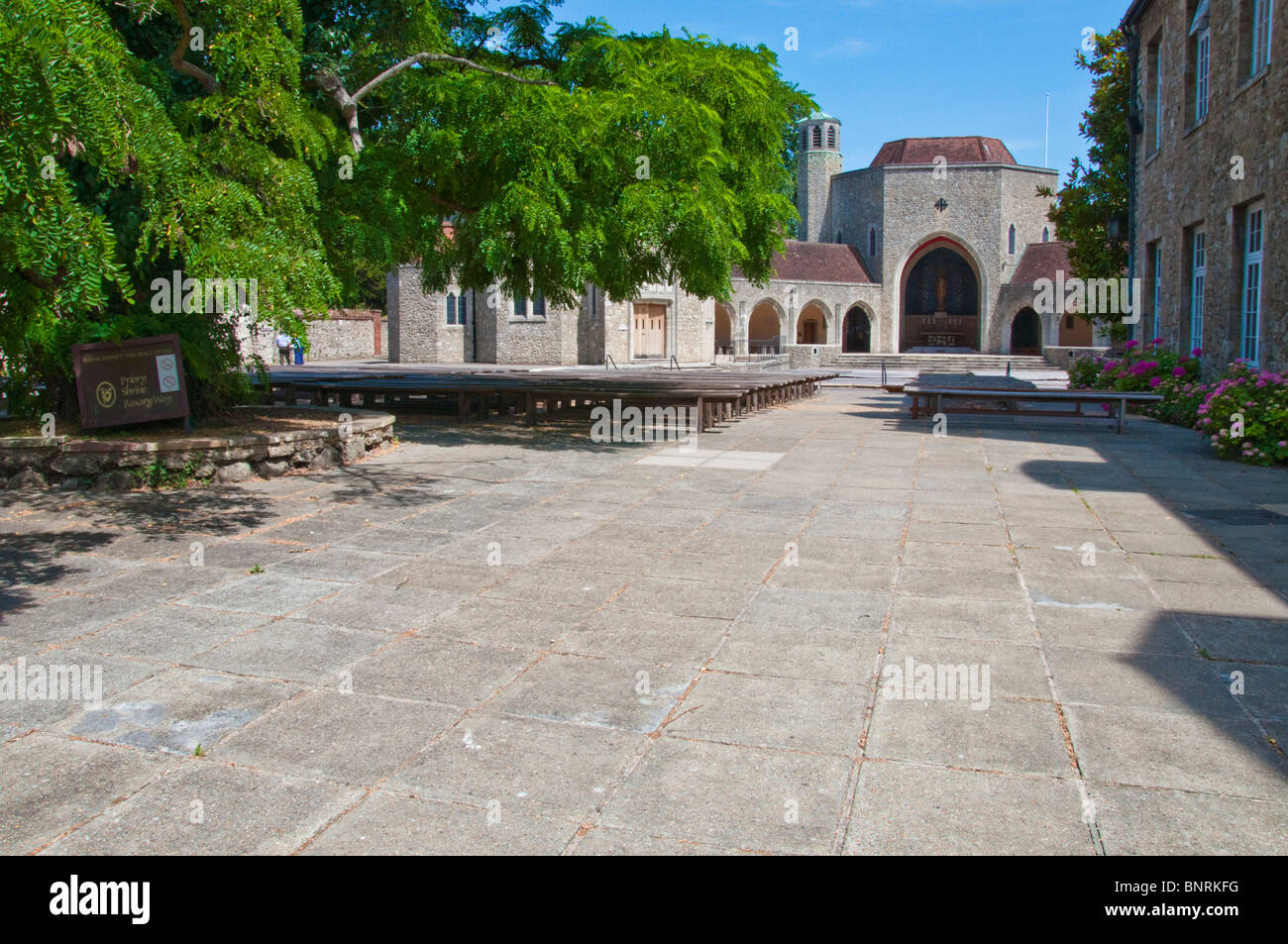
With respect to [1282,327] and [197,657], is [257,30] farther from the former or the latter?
[1282,327]

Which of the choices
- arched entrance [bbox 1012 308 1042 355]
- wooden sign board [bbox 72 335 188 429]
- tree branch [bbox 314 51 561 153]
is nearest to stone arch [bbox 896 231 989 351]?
arched entrance [bbox 1012 308 1042 355]

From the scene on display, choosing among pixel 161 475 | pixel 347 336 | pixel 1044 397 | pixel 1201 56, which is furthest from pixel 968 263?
pixel 161 475

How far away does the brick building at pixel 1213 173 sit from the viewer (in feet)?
43.2

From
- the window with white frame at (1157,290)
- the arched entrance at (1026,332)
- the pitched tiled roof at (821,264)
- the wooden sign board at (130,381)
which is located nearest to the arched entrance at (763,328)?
the pitched tiled roof at (821,264)

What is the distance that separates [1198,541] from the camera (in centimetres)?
727

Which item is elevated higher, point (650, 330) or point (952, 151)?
point (952, 151)

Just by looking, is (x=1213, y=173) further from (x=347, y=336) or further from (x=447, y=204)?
(x=347, y=336)

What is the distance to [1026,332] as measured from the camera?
61.4 meters

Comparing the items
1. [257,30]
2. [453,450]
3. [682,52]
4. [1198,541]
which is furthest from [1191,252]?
[257,30]

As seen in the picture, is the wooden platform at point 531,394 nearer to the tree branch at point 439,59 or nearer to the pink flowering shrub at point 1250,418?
the tree branch at point 439,59

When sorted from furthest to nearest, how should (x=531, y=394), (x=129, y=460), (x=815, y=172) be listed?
(x=815, y=172)
(x=531, y=394)
(x=129, y=460)

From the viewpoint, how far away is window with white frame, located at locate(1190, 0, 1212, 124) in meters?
16.5

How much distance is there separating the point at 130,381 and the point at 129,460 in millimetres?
966
